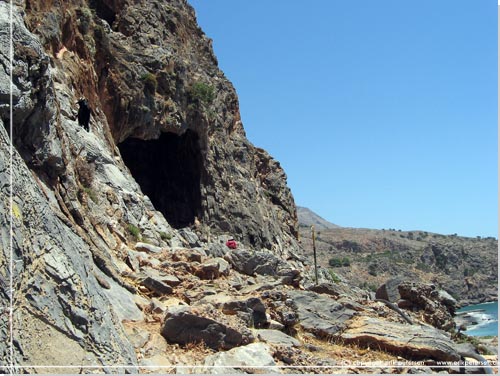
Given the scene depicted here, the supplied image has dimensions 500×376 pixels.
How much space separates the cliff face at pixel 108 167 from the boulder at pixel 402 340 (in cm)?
440

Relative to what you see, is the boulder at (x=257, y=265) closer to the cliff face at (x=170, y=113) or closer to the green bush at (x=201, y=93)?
the cliff face at (x=170, y=113)

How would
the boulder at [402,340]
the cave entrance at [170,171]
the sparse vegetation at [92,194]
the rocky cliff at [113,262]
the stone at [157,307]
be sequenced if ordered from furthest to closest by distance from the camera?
the cave entrance at [170,171], the sparse vegetation at [92,194], the boulder at [402,340], the stone at [157,307], the rocky cliff at [113,262]

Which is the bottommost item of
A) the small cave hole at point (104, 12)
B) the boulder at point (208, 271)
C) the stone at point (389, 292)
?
the stone at point (389, 292)

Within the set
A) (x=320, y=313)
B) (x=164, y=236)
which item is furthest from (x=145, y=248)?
(x=320, y=313)

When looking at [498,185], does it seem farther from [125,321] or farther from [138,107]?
[138,107]

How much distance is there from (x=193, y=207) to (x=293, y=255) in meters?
8.00

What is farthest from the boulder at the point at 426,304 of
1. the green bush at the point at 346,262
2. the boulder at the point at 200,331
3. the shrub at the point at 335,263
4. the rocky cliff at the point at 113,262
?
the green bush at the point at 346,262

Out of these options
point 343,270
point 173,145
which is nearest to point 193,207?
point 173,145

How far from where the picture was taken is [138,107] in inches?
1099

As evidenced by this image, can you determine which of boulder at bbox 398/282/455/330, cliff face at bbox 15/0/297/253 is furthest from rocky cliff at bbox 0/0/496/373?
boulder at bbox 398/282/455/330

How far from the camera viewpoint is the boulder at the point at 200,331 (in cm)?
866

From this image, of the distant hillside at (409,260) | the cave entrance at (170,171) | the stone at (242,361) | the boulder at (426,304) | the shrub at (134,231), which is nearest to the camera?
the stone at (242,361)

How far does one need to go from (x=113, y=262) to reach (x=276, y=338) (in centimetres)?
359

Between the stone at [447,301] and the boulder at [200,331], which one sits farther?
the stone at [447,301]
